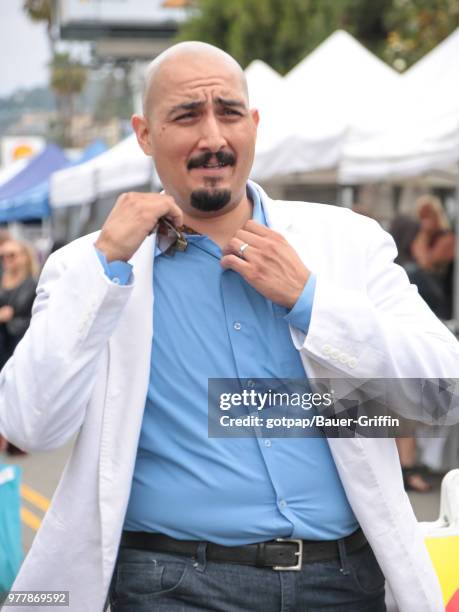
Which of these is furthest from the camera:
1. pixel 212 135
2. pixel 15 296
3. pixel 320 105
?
pixel 15 296

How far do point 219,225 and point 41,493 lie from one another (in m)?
6.57

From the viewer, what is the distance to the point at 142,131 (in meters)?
2.63

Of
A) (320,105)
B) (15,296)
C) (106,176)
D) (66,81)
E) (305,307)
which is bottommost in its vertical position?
(66,81)

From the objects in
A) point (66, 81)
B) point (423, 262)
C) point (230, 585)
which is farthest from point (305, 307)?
point (66, 81)

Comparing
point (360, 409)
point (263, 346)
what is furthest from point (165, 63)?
point (360, 409)

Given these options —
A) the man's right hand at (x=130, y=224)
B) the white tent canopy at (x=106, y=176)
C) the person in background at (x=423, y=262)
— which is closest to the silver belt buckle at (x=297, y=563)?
the man's right hand at (x=130, y=224)

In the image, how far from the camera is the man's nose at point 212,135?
239 centimetres

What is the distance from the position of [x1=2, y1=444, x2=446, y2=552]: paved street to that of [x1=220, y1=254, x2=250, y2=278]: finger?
4795 mm

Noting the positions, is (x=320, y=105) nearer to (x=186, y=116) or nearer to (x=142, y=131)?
(x=142, y=131)

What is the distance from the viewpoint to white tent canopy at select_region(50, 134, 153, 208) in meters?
12.5

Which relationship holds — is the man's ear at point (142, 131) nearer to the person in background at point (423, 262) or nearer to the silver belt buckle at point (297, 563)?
the silver belt buckle at point (297, 563)

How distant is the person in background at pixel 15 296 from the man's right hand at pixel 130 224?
8635mm

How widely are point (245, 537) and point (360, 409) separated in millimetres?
368

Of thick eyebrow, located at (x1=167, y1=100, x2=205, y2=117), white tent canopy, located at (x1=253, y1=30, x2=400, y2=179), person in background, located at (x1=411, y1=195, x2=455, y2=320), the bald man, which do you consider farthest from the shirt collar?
white tent canopy, located at (x1=253, y1=30, x2=400, y2=179)
